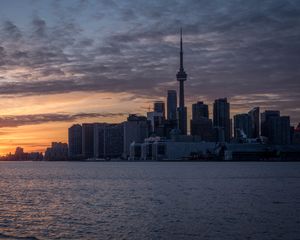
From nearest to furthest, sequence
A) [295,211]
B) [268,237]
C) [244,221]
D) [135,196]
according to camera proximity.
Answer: [268,237], [244,221], [295,211], [135,196]

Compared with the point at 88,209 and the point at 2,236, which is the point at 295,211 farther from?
the point at 2,236

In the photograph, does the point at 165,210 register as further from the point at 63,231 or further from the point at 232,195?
the point at 232,195

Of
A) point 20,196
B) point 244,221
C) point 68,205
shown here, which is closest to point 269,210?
point 244,221

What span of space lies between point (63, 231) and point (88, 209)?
1727cm

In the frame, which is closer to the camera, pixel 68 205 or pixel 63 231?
pixel 63 231

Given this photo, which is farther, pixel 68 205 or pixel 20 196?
pixel 20 196

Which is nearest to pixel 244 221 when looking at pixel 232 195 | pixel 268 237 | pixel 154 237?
pixel 268 237

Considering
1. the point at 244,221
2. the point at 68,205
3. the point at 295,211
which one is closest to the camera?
the point at 244,221

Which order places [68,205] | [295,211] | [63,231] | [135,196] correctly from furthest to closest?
[135,196], [68,205], [295,211], [63,231]

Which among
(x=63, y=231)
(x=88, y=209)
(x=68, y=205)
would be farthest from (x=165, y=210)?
(x=63, y=231)

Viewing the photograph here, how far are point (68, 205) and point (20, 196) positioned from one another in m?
19.0

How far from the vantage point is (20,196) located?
8931 cm

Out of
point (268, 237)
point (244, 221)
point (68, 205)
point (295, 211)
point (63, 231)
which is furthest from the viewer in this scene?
point (68, 205)

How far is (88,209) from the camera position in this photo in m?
68.2
